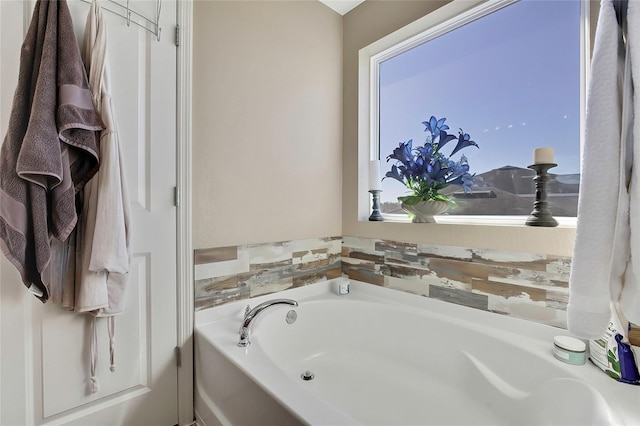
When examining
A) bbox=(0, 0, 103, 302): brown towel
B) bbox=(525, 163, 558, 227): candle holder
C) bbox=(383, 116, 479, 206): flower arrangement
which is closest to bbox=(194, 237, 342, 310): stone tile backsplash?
bbox=(0, 0, 103, 302): brown towel

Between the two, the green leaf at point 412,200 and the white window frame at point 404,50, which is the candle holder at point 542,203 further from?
the green leaf at point 412,200

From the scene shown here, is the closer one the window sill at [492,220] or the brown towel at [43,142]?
the brown towel at [43,142]

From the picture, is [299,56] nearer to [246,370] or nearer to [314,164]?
[314,164]

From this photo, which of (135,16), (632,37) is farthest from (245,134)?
(632,37)

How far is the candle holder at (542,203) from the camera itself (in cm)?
127

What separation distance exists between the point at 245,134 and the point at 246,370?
116cm

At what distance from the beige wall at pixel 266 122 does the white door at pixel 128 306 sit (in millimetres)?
160

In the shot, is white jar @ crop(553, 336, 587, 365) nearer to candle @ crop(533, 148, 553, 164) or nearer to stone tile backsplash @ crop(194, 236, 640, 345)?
stone tile backsplash @ crop(194, 236, 640, 345)

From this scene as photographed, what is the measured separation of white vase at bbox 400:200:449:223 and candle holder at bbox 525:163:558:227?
452 mm

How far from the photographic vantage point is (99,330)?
3.75 feet

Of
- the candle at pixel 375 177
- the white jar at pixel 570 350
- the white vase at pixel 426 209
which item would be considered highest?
the candle at pixel 375 177

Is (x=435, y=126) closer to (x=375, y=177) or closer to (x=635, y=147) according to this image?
(x=375, y=177)

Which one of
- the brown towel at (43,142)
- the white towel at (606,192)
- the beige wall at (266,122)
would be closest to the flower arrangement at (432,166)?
the beige wall at (266,122)

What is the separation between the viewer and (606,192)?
2.04 ft
